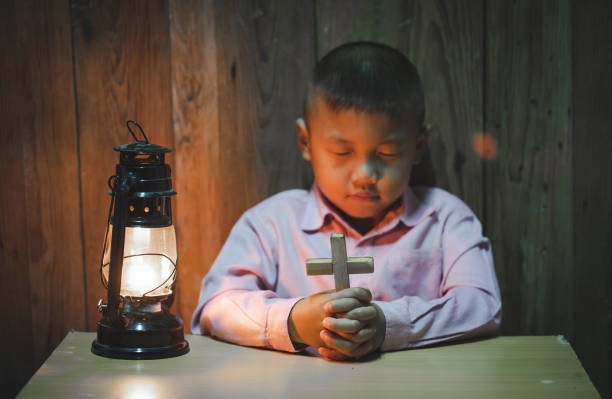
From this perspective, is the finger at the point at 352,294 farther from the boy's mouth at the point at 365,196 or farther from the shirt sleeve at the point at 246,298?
the boy's mouth at the point at 365,196

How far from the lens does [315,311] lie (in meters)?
1.17

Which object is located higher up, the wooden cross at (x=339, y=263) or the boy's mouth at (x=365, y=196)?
the boy's mouth at (x=365, y=196)

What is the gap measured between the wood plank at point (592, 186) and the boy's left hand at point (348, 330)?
0.74 metres

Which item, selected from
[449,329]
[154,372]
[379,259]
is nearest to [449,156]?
[379,259]

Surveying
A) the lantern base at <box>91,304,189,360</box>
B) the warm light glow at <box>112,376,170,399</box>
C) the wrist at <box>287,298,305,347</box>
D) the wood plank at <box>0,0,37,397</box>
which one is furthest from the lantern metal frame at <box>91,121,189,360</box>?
the wood plank at <box>0,0,37,397</box>

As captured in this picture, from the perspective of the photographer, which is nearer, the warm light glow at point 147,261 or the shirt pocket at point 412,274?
the warm light glow at point 147,261

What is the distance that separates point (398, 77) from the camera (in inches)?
55.4

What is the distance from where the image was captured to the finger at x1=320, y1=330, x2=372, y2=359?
1.15 meters

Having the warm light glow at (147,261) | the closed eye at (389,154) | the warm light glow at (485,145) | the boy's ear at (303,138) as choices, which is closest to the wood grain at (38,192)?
the warm light glow at (147,261)

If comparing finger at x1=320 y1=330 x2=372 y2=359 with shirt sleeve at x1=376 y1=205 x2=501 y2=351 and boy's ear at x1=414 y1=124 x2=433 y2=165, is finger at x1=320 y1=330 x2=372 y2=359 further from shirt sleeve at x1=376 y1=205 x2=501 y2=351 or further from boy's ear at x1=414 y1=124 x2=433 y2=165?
boy's ear at x1=414 y1=124 x2=433 y2=165

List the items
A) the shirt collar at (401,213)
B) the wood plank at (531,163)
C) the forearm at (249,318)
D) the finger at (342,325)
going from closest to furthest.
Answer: the finger at (342,325) < the forearm at (249,318) < the shirt collar at (401,213) < the wood plank at (531,163)

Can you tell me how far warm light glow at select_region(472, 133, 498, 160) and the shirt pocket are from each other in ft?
1.04

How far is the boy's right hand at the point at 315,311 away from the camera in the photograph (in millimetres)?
1144

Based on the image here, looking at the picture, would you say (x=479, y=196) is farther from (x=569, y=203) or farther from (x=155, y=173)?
(x=155, y=173)
